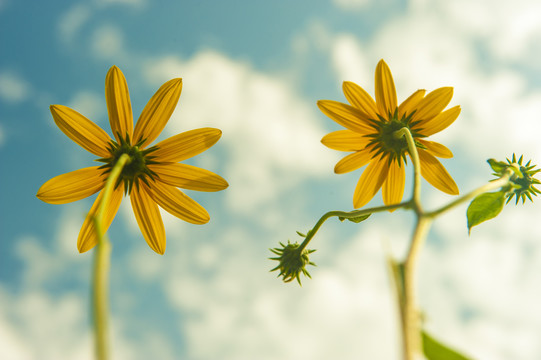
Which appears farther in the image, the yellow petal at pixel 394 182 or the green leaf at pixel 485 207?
the yellow petal at pixel 394 182

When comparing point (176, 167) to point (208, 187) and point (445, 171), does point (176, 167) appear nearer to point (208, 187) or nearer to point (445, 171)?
point (208, 187)

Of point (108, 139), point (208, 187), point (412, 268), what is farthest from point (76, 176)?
point (412, 268)

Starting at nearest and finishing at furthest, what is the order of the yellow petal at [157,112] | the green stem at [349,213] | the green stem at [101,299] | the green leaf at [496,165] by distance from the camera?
the green stem at [101,299] < the green stem at [349,213] < the green leaf at [496,165] < the yellow petal at [157,112]

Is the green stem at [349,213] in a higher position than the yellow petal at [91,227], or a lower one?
lower

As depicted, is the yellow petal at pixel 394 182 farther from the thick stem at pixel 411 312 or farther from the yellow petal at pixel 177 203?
the thick stem at pixel 411 312

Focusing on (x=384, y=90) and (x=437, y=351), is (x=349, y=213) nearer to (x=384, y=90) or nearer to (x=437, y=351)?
(x=437, y=351)

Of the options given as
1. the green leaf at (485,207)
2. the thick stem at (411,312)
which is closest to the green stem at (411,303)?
the thick stem at (411,312)

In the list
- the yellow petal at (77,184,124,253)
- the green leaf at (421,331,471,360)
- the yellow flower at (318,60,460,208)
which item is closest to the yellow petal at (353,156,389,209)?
the yellow flower at (318,60,460,208)
